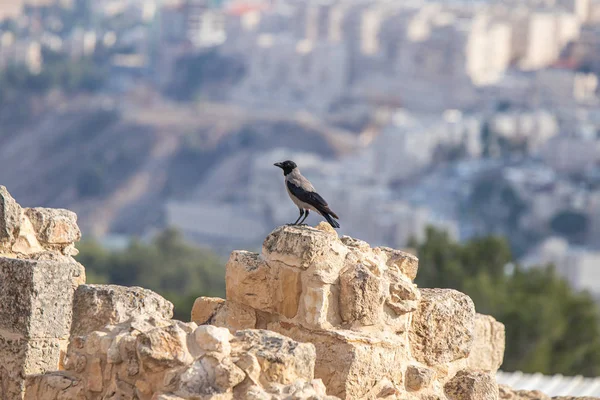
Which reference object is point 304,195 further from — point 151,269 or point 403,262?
point 151,269

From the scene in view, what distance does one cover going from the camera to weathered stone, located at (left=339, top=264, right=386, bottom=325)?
6137mm

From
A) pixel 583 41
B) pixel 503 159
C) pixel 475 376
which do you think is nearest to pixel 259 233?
pixel 503 159

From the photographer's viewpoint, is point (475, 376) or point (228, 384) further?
point (475, 376)

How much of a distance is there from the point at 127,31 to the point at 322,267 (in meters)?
183

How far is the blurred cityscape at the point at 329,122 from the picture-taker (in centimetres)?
10519

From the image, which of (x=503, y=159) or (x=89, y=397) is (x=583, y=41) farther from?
(x=89, y=397)

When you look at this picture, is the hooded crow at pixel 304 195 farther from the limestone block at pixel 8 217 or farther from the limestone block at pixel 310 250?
the limestone block at pixel 8 217

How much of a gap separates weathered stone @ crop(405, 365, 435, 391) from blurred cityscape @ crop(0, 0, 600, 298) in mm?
82305

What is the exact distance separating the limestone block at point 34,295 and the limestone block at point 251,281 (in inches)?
27.9

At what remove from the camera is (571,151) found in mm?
112312

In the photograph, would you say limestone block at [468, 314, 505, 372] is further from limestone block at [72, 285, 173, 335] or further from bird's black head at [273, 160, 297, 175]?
limestone block at [72, 285, 173, 335]

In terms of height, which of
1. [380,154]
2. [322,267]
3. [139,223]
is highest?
[322,267]

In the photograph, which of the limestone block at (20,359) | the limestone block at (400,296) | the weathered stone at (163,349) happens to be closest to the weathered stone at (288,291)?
the limestone block at (400,296)

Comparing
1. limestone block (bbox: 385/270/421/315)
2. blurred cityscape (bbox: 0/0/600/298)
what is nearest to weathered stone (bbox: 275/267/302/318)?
limestone block (bbox: 385/270/421/315)
